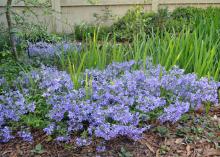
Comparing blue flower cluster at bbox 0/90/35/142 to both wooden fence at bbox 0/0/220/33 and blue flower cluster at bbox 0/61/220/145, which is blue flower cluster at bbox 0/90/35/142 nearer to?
blue flower cluster at bbox 0/61/220/145

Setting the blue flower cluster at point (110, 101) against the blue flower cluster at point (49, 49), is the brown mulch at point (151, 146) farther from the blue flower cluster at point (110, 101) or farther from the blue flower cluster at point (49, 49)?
the blue flower cluster at point (49, 49)

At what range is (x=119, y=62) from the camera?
3072 mm

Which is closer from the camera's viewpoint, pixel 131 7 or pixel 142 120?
pixel 142 120

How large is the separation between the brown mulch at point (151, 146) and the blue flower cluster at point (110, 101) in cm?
7

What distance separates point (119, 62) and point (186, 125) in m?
0.81

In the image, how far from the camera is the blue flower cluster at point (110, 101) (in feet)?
7.34

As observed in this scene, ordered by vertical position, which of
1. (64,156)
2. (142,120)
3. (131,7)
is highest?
(131,7)

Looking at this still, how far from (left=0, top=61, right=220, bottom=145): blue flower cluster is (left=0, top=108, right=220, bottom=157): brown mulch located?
0.23ft

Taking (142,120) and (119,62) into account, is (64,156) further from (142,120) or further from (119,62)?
(119,62)

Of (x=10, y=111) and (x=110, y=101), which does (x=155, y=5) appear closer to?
(x=110, y=101)

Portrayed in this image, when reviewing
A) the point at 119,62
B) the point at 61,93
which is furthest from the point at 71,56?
the point at 61,93

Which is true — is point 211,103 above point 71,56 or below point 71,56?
below

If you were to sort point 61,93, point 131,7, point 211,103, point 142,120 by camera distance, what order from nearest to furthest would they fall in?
point 142,120, point 61,93, point 211,103, point 131,7

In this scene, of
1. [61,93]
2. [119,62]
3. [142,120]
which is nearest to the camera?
[142,120]
